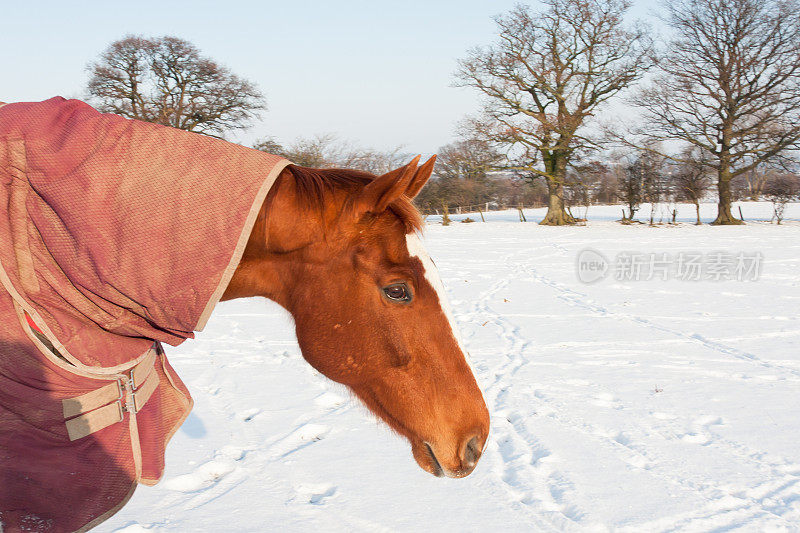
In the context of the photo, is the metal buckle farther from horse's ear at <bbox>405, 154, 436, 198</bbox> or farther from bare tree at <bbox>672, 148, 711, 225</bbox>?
bare tree at <bbox>672, 148, 711, 225</bbox>

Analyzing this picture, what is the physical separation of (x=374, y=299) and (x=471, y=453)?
558 millimetres

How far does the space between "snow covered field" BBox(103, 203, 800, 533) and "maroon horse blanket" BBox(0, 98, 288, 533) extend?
547mm

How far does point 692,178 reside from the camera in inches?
1254

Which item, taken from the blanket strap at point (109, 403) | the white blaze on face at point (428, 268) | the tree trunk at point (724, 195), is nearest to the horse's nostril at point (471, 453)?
the white blaze on face at point (428, 268)

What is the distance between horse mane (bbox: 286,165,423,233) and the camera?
4.76 feet

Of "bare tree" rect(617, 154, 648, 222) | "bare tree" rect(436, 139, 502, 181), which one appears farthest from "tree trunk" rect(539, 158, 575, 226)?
"bare tree" rect(617, 154, 648, 222)

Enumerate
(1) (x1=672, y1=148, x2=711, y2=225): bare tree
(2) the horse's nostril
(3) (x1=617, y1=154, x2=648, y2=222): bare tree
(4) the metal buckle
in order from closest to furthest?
(4) the metal buckle
(2) the horse's nostril
(1) (x1=672, y1=148, x2=711, y2=225): bare tree
(3) (x1=617, y1=154, x2=648, y2=222): bare tree

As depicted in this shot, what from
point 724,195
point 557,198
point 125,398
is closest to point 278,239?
point 125,398

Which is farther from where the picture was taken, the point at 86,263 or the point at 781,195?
the point at 781,195

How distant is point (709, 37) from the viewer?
88.6 feet

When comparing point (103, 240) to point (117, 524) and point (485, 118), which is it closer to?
point (117, 524)

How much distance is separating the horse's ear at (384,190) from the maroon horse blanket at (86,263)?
0.94 ft

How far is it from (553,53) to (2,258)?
31.6m

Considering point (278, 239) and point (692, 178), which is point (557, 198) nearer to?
point (692, 178)
